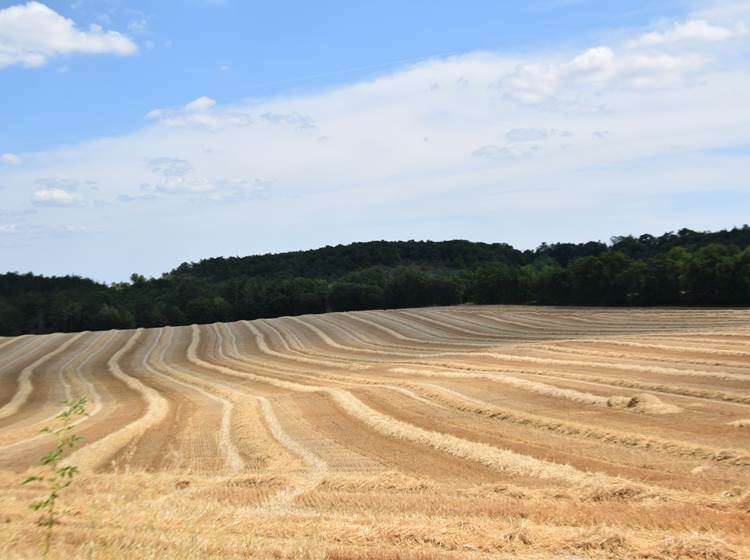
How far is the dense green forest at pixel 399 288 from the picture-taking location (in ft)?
258

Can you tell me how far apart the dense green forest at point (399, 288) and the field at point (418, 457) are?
37.1 meters

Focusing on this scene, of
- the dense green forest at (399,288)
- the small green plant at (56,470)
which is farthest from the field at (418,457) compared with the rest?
the dense green forest at (399,288)

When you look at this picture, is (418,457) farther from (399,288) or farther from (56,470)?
(399,288)

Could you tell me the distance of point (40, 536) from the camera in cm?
969

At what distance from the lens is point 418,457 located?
55.4 ft

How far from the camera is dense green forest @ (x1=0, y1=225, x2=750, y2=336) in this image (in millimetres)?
78625

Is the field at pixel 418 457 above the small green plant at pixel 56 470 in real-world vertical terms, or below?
below

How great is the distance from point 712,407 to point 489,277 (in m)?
84.6

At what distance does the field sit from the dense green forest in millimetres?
37073

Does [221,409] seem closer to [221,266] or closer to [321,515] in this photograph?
[321,515]

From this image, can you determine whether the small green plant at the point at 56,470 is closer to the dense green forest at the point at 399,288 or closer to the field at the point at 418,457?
the field at the point at 418,457

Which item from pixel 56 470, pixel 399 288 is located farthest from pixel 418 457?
pixel 399 288

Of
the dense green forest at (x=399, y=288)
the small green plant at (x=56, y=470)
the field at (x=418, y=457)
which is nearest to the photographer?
the small green plant at (x=56, y=470)

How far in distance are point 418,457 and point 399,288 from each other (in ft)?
304
